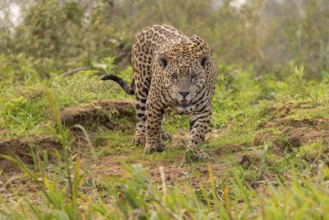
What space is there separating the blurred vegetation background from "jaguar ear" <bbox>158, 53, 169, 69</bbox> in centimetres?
302

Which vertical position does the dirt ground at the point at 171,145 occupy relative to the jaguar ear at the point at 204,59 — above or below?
below

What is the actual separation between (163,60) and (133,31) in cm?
889

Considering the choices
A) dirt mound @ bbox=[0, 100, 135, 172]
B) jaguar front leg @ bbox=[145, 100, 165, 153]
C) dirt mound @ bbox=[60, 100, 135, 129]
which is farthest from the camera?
dirt mound @ bbox=[60, 100, 135, 129]

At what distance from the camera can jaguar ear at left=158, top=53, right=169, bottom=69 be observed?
338 inches

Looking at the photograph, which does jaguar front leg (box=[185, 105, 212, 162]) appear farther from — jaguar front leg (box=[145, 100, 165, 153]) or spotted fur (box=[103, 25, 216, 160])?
jaguar front leg (box=[145, 100, 165, 153])

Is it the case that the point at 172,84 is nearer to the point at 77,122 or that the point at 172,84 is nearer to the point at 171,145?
the point at 171,145

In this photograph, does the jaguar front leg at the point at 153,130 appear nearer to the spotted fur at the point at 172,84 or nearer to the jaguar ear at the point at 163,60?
the spotted fur at the point at 172,84

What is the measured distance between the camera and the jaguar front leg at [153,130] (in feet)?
29.4

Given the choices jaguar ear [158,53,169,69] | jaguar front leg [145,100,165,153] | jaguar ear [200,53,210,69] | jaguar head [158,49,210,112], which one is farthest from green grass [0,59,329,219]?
jaguar ear [158,53,169,69]

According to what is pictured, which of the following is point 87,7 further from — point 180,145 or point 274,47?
point 274,47

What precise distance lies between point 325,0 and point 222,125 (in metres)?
13.9

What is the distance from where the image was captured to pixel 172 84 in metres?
8.44

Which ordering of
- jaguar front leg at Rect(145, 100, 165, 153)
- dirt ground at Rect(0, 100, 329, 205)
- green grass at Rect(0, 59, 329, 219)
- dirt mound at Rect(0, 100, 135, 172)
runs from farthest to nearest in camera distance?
1. jaguar front leg at Rect(145, 100, 165, 153)
2. dirt mound at Rect(0, 100, 135, 172)
3. dirt ground at Rect(0, 100, 329, 205)
4. green grass at Rect(0, 59, 329, 219)

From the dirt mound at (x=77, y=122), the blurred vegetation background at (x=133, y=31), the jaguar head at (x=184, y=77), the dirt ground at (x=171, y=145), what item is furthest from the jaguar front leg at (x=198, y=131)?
the blurred vegetation background at (x=133, y=31)
